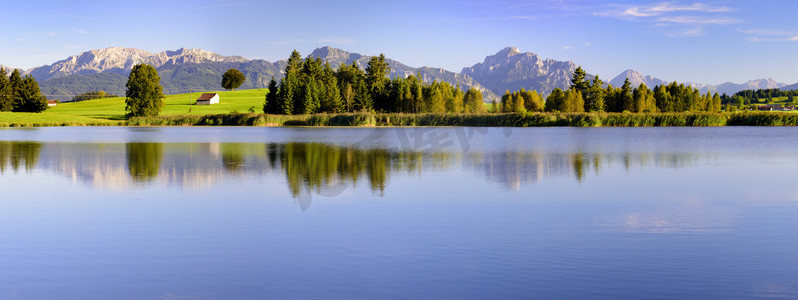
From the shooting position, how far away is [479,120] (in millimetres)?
73625

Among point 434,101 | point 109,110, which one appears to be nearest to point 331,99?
point 434,101

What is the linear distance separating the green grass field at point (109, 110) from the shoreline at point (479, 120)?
732 millimetres

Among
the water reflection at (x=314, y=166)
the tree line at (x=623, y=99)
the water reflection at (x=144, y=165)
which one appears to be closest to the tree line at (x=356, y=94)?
the tree line at (x=623, y=99)

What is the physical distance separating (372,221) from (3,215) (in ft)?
22.4

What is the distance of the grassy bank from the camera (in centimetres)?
7138

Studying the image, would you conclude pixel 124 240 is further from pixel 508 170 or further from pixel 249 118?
pixel 249 118

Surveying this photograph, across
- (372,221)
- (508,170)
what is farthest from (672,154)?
(372,221)

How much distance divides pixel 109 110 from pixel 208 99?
20024 mm

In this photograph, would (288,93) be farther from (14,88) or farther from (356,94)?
(14,88)

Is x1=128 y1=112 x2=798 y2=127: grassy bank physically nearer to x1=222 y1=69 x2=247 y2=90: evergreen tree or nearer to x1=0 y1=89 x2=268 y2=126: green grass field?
x1=0 y1=89 x2=268 y2=126: green grass field

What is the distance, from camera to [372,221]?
10.1 meters

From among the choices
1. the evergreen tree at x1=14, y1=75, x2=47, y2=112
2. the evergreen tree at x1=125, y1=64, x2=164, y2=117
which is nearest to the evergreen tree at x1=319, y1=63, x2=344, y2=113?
the evergreen tree at x1=125, y1=64, x2=164, y2=117

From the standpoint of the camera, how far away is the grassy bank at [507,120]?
234 feet

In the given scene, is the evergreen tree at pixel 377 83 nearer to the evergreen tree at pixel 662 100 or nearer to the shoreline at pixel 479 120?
the shoreline at pixel 479 120
